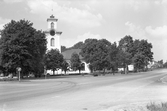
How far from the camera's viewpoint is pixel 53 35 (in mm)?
86875

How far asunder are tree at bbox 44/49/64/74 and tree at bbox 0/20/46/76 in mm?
21163

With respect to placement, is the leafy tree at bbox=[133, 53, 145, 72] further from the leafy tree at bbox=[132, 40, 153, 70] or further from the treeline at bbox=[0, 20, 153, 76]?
the treeline at bbox=[0, 20, 153, 76]

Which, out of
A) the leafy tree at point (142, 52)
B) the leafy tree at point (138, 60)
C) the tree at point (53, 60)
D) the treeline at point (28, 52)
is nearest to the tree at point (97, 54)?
the treeline at point (28, 52)

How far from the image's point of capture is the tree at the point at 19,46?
140 ft

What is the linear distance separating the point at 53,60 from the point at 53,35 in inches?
709

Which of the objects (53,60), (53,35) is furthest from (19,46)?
(53,35)

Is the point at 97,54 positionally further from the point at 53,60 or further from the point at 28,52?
the point at 28,52

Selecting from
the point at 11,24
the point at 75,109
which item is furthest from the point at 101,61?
the point at 75,109

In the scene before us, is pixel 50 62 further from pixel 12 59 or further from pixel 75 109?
pixel 75 109

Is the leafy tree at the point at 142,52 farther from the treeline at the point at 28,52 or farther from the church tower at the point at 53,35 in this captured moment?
the church tower at the point at 53,35

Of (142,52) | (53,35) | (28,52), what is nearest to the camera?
(28,52)

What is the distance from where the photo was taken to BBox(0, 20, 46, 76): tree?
42.6 metres

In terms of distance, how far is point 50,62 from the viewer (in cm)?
7025

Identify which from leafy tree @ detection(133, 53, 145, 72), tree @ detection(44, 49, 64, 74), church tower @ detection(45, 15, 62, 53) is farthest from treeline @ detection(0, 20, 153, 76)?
leafy tree @ detection(133, 53, 145, 72)
